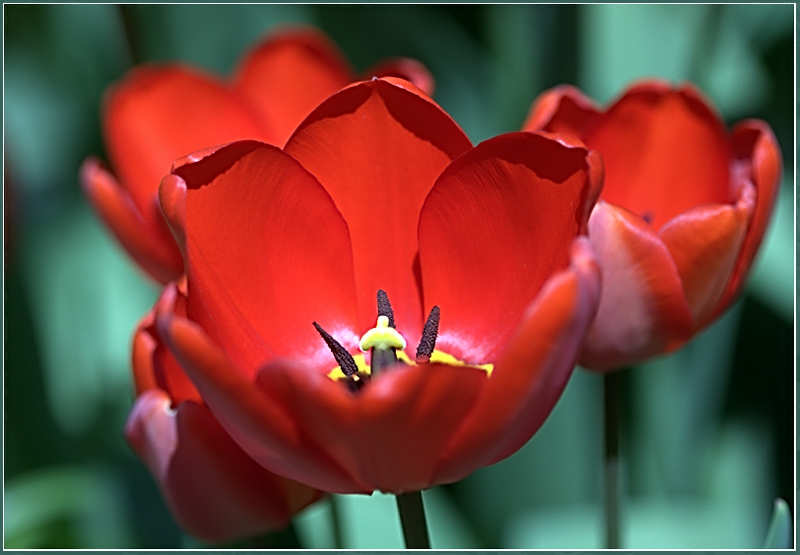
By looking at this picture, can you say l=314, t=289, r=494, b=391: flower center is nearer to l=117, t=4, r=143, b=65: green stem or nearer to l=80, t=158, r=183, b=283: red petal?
l=80, t=158, r=183, b=283: red petal

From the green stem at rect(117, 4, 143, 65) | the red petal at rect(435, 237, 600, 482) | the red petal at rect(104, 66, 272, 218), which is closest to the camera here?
the red petal at rect(435, 237, 600, 482)

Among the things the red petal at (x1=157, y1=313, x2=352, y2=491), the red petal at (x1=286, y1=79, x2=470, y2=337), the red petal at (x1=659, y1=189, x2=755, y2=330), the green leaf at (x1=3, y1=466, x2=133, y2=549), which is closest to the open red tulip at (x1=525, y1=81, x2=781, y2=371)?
the red petal at (x1=659, y1=189, x2=755, y2=330)

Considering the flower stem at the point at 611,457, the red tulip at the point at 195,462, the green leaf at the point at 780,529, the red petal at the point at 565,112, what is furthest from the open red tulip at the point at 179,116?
the green leaf at the point at 780,529

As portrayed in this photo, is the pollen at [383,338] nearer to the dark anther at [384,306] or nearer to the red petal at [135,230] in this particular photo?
the dark anther at [384,306]

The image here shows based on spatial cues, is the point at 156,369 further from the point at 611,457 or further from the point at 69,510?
the point at 69,510

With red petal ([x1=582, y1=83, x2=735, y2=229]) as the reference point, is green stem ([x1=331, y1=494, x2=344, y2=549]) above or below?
below

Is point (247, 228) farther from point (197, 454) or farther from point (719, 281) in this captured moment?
point (719, 281)
